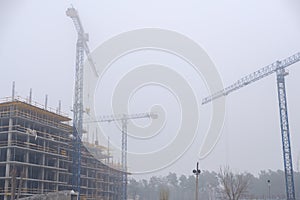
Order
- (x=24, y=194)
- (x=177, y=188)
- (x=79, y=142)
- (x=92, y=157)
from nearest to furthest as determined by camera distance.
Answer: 1. (x=24, y=194)
2. (x=79, y=142)
3. (x=92, y=157)
4. (x=177, y=188)

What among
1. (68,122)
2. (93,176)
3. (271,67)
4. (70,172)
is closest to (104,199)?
(93,176)

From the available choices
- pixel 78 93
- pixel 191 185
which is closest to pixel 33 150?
pixel 78 93

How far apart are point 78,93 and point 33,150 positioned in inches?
457

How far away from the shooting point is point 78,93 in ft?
166

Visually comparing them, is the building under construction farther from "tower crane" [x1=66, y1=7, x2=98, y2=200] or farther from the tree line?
the tree line

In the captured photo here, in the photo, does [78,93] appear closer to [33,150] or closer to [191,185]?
[33,150]

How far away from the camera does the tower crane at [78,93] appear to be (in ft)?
160

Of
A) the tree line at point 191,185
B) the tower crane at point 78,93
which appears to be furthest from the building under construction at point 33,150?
the tree line at point 191,185

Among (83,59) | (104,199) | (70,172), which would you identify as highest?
(83,59)

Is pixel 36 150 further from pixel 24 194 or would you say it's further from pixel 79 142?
pixel 79 142

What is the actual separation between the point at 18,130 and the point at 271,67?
101ft

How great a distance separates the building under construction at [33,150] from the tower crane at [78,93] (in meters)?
0.83

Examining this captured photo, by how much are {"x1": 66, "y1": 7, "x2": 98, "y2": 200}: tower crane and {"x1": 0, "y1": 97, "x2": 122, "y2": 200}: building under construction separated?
0.83 metres

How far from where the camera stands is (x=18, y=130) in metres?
40.7
